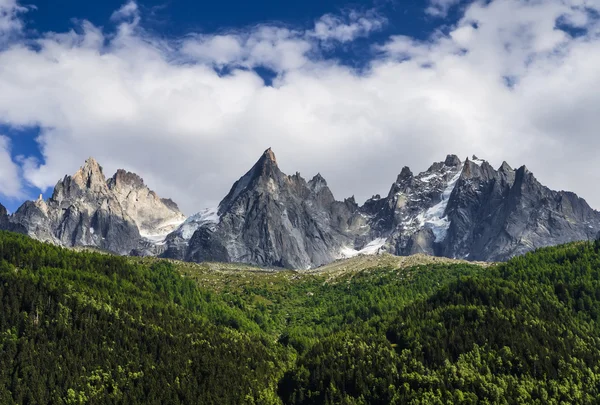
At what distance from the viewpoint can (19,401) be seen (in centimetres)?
19575

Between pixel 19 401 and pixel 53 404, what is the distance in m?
9.52

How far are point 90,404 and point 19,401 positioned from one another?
20.1 m

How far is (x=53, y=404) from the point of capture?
199 metres

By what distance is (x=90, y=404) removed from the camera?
200 m

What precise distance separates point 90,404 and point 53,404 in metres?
10.7
